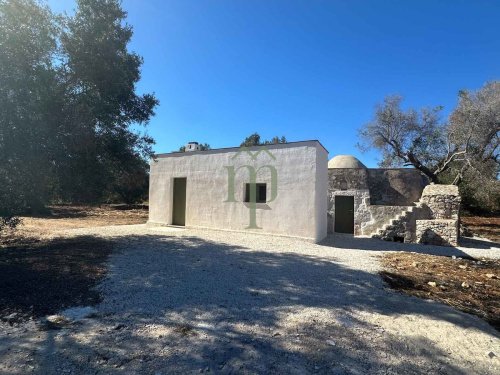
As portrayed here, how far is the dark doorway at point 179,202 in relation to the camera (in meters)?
12.9

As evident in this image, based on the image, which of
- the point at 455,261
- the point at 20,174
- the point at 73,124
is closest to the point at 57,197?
the point at 20,174

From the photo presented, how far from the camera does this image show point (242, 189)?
11.1 m

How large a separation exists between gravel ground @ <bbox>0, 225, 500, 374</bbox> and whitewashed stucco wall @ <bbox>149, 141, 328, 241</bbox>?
4.25 metres

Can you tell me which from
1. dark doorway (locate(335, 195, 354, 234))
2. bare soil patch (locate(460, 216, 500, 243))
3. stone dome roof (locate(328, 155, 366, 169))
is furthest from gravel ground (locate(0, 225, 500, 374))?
bare soil patch (locate(460, 216, 500, 243))

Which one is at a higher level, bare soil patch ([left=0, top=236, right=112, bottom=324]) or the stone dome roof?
the stone dome roof

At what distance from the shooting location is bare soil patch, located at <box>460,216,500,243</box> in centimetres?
1383

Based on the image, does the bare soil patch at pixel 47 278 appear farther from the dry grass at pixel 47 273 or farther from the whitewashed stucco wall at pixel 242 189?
the whitewashed stucco wall at pixel 242 189

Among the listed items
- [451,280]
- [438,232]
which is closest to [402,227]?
[438,232]

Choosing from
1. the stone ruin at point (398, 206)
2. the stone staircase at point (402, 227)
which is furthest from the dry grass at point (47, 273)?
the stone staircase at point (402, 227)

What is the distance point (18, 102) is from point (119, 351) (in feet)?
18.7

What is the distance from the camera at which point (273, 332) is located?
10.7 ft

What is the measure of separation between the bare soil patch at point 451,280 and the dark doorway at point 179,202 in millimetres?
8587

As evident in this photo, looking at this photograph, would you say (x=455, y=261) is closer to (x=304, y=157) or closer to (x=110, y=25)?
(x=304, y=157)

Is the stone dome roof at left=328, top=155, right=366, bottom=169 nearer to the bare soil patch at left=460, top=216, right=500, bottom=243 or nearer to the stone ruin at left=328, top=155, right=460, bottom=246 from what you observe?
the stone ruin at left=328, top=155, right=460, bottom=246
